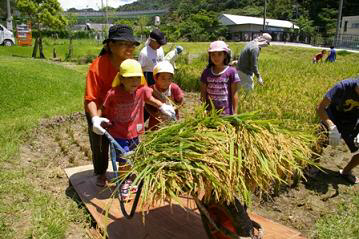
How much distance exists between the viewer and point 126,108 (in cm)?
319

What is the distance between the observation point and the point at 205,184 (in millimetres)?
2096

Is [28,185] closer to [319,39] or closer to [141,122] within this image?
[141,122]

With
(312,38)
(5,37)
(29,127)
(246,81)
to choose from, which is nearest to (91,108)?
(29,127)

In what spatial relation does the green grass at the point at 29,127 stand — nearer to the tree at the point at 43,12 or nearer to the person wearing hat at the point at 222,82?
the person wearing hat at the point at 222,82

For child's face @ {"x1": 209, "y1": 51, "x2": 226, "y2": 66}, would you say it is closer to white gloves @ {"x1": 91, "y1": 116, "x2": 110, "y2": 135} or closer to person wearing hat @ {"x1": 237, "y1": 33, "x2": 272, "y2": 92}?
white gloves @ {"x1": 91, "y1": 116, "x2": 110, "y2": 135}

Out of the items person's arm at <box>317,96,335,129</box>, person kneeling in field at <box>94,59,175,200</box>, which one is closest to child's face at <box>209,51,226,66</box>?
person kneeling in field at <box>94,59,175,200</box>

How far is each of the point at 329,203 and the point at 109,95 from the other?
97.5 inches

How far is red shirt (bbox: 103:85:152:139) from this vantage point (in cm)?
315

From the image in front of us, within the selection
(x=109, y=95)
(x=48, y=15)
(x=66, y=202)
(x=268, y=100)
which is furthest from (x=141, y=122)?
(x=48, y=15)

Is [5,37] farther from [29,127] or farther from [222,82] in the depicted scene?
[222,82]

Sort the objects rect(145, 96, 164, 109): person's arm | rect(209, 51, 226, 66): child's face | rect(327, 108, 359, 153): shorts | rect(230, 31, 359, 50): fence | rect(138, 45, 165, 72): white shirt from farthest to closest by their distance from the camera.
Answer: rect(230, 31, 359, 50): fence < rect(138, 45, 165, 72): white shirt < rect(327, 108, 359, 153): shorts < rect(209, 51, 226, 66): child's face < rect(145, 96, 164, 109): person's arm

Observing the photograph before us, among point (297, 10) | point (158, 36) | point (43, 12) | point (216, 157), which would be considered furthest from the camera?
point (297, 10)

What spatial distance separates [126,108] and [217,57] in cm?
111

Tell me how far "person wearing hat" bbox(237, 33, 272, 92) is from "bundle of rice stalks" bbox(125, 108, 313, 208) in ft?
12.2
